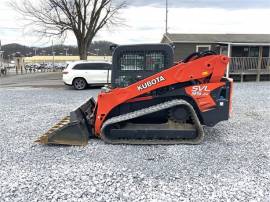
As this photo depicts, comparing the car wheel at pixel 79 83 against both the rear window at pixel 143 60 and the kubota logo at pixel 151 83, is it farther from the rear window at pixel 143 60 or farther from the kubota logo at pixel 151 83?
the kubota logo at pixel 151 83

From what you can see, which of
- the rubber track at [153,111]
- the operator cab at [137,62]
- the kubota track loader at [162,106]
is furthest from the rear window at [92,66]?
the rubber track at [153,111]

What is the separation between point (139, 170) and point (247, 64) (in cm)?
1780

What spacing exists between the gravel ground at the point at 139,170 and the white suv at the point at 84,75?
29.3 ft

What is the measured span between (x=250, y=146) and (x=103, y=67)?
443 inches

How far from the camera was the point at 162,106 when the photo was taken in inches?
223

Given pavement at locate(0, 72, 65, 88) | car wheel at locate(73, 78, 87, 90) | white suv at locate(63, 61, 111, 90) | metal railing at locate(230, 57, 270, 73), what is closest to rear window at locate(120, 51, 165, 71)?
white suv at locate(63, 61, 111, 90)

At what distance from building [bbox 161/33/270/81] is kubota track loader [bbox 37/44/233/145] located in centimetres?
1263

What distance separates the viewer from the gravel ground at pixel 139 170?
3.79 metres

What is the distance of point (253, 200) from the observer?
362cm

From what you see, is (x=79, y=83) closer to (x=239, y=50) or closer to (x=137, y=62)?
(x=137, y=62)

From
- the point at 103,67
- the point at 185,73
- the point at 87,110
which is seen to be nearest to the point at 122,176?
the point at 185,73

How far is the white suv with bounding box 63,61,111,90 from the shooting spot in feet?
51.3

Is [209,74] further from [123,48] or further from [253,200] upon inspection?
[253,200]

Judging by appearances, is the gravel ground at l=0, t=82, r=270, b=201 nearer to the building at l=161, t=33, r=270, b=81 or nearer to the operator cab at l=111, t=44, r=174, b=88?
the operator cab at l=111, t=44, r=174, b=88
